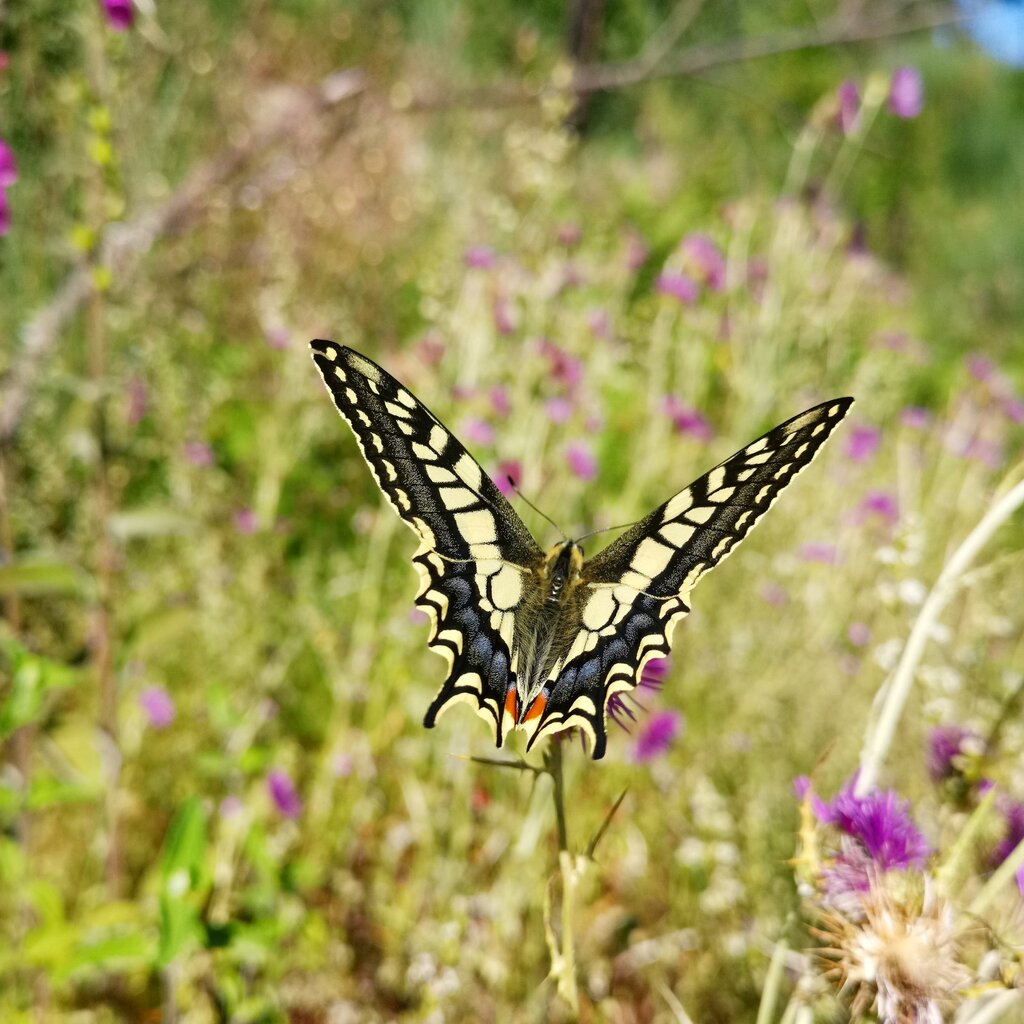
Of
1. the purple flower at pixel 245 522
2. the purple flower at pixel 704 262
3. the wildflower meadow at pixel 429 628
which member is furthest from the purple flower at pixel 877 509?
the purple flower at pixel 245 522

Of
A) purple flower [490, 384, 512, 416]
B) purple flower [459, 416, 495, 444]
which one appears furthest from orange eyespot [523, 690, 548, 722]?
purple flower [490, 384, 512, 416]

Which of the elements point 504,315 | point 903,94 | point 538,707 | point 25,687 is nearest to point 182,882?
point 25,687

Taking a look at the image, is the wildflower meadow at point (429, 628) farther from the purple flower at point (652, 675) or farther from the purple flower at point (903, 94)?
the purple flower at point (903, 94)

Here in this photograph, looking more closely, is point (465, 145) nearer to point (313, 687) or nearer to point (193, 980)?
point (313, 687)

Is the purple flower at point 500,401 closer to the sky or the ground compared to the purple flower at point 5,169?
closer to the sky

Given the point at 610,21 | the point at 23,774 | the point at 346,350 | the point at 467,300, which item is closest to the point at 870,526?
the point at 467,300

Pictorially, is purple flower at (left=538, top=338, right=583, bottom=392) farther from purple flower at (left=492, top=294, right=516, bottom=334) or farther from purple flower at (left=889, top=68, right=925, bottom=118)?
purple flower at (left=889, top=68, right=925, bottom=118)

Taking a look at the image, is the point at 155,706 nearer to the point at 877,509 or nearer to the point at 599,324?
the point at 599,324
